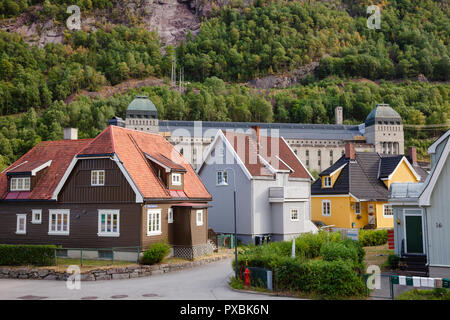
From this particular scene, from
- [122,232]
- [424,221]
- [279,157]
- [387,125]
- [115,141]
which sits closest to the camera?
[424,221]

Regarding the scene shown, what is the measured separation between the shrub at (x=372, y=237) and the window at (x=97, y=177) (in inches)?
674

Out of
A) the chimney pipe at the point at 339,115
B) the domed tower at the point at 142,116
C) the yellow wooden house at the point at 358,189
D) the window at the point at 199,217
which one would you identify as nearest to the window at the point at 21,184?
the window at the point at 199,217

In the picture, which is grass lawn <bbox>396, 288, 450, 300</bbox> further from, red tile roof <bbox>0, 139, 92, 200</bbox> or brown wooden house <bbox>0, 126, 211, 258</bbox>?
red tile roof <bbox>0, 139, 92, 200</bbox>

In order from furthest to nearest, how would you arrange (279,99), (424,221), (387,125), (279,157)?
1. (279,99)
2. (387,125)
3. (279,157)
4. (424,221)

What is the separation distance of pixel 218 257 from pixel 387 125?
4977 inches

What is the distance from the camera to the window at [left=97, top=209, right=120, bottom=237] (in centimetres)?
2481

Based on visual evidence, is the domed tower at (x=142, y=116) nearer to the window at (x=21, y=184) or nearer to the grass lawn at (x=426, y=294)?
the window at (x=21, y=184)

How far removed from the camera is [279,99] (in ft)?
599

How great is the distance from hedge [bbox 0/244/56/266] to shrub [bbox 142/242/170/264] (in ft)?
15.6

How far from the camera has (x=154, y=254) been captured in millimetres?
23328

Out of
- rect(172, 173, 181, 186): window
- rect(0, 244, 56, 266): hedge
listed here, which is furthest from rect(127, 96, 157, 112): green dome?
rect(0, 244, 56, 266): hedge

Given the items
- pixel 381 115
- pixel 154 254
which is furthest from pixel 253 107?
pixel 154 254
